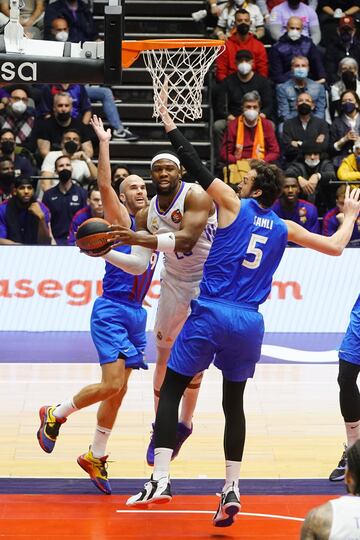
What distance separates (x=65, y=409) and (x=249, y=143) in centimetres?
789

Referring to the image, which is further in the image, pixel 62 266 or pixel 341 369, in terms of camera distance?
pixel 62 266

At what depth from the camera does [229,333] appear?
6676 millimetres

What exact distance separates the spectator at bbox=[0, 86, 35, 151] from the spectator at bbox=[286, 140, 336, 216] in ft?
11.5

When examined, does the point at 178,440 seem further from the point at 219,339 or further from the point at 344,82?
the point at 344,82

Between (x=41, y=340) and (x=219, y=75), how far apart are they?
18.3 feet

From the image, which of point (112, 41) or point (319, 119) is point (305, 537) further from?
point (319, 119)

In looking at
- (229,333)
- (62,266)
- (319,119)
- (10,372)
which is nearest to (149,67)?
(229,333)

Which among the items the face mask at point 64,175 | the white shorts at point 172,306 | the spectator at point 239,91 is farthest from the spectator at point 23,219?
the white shorts at point 172,306

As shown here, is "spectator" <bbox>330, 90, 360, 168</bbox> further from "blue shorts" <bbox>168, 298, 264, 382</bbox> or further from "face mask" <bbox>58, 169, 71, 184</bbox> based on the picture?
"blue shorts" <bbox>168, 298, 264, 382</bbox>

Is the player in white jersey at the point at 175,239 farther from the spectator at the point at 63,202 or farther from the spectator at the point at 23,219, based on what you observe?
the spectator at the point at 63,202

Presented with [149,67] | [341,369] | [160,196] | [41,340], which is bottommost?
[41,340]

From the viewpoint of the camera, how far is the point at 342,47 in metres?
16.9

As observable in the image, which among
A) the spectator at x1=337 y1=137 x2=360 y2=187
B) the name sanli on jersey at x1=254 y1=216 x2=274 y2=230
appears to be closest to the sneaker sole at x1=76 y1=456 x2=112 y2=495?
the name sanli on jersey at x1=254 y1=216 x2=274 y2=230

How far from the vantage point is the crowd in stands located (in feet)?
45.6
